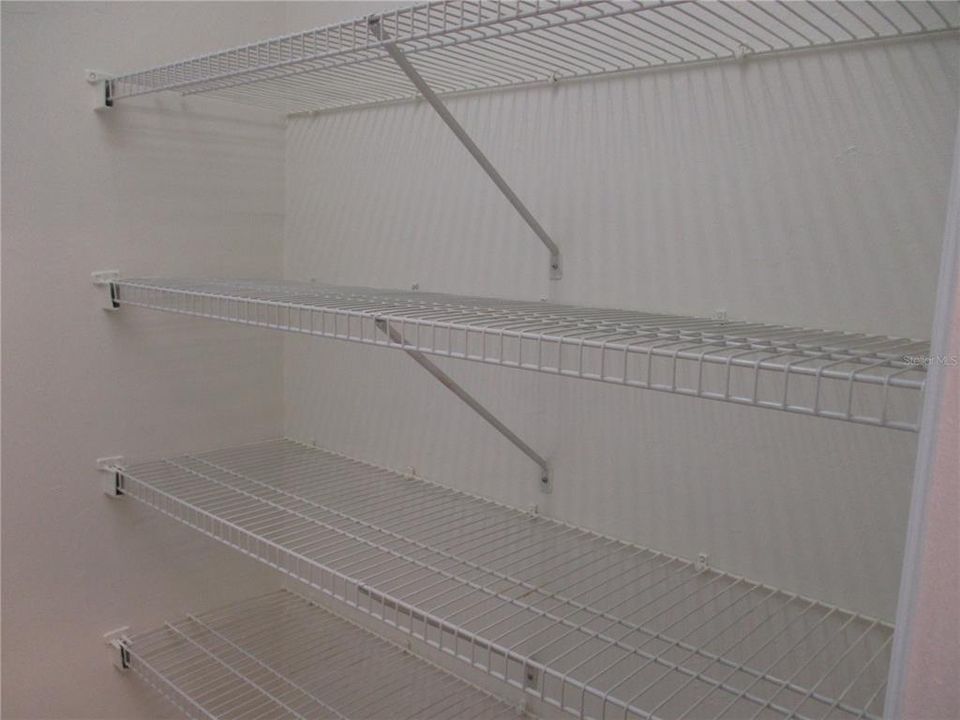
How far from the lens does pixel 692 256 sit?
1002mm

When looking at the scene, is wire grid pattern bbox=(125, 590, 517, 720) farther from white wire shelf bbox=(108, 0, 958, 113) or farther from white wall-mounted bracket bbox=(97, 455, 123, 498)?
white wire shelf bbox=(108, 0, 958, 113)

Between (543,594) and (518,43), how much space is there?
0.74 meters

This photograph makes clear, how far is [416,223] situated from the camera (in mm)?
1368

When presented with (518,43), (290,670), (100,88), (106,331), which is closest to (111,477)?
(106,331)

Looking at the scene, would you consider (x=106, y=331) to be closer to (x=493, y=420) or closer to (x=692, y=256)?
(x=493, y=420)

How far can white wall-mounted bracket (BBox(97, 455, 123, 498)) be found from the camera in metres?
1.37

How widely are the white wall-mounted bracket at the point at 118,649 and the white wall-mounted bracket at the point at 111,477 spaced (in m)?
0.26

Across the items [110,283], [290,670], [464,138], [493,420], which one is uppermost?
[464,138]

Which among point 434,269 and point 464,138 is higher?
point 464,138

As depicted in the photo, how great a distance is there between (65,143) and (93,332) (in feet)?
1.04

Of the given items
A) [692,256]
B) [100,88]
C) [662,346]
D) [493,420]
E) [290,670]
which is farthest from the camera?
[290,670]

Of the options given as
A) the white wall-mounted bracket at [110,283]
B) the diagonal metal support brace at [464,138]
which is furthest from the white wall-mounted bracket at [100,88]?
the diagonal metal support brace at [464,138]

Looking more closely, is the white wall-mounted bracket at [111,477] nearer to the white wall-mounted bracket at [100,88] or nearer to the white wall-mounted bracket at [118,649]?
the white wall-mounted bracket at [118,649]

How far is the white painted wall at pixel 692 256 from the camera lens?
0.84 meters
